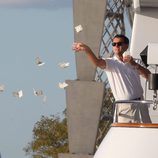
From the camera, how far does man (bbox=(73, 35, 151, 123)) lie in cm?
1266

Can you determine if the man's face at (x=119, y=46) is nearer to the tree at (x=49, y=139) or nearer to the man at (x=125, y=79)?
the man at (x=125, y=79)

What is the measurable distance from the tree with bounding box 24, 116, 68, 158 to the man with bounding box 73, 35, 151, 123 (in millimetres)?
33922

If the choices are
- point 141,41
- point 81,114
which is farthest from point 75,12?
point 141,41

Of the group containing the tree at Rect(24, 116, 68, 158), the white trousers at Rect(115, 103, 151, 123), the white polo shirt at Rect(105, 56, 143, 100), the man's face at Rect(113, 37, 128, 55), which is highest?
the man's face at Rect(113, 37, 128, 55)

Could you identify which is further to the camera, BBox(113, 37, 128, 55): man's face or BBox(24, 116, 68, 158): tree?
BBox(24, 116, 68, 158): tree

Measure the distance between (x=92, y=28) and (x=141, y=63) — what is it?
1134cm

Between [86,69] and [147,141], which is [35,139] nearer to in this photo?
[86,69]

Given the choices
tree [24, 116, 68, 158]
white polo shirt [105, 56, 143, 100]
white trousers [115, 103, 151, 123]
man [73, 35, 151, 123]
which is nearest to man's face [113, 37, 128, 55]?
man [73, 35, 151, 123]

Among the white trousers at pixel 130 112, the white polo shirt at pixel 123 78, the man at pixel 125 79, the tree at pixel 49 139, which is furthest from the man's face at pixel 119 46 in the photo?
the tree at pixel 49 139

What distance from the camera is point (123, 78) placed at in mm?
12719

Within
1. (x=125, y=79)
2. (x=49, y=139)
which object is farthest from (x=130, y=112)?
(x=49, y=139)

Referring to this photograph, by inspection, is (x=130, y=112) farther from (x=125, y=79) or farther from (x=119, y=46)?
(x=119, y=46)

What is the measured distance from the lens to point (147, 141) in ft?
38.9

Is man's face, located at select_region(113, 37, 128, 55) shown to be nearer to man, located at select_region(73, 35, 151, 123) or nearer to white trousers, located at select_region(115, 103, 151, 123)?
man, located at select_region(73, 35, 151, 123)
